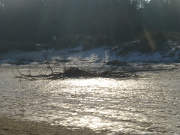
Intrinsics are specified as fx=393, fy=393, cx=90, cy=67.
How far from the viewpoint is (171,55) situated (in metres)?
29.5

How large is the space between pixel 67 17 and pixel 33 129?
5006 centimetres

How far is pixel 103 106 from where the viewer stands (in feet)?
34.9

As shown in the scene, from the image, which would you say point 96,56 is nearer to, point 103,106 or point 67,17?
point 103,106

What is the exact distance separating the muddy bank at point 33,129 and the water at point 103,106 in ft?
1.11

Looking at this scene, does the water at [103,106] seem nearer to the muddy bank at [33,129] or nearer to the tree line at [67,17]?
the muddy bank at [33,129]

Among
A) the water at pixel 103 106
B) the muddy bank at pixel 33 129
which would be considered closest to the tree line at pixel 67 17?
the water at pixel 103 106

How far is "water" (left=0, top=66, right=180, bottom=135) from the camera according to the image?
27.5ft

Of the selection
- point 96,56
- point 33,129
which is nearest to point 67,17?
point 96,56

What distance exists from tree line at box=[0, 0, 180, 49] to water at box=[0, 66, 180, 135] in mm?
36173

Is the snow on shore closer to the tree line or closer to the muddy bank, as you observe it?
the tree line

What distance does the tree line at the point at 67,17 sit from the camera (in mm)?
52531

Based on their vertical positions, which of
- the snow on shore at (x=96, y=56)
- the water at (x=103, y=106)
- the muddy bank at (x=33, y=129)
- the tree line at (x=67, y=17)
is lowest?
the muddy bank at (x=33, y=129)

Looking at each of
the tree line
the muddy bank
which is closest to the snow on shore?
the tree line

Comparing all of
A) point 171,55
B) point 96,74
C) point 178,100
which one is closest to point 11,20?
point 171,55
